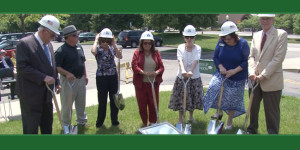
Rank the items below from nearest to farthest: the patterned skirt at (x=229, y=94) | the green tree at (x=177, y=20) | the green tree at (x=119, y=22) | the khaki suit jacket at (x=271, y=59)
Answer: the khaki suit jacket at (x=271, y=59)
the patterned skirt at (x=229, y=94)
the green tree at (x=177, y=20)
the green tree at (x=119, y=22)

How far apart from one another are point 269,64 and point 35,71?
3182mm

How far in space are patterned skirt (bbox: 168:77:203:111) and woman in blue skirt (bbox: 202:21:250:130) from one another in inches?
12.4

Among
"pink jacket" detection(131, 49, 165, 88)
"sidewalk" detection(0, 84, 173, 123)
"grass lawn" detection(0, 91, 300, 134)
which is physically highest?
"pink jacket" detection(131, 49, 165, 88)

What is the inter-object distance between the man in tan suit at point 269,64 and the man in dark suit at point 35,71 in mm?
2849

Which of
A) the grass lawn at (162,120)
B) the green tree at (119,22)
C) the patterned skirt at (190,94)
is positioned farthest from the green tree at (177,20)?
the patterned skirt at (190,94)

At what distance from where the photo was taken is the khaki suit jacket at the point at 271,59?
13.1 ft

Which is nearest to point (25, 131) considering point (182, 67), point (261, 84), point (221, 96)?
point (182, 67)

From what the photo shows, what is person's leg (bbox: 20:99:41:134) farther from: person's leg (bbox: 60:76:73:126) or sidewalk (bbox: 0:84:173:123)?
sidewalk (bbox: 0:84:173:123)

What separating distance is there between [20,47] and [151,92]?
2366mm

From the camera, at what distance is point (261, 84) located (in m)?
4.20

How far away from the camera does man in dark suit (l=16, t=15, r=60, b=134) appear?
3564 mm

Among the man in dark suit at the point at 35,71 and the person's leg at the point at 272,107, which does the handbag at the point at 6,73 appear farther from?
the person's leg at the point at 272,107

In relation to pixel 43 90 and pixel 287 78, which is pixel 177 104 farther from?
pixel 287 78

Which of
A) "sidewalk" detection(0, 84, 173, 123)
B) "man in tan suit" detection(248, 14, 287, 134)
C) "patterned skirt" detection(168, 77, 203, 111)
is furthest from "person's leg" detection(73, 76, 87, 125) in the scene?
"man in tan suit" detection(248, 14, 287, 134)
